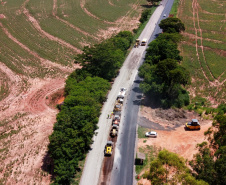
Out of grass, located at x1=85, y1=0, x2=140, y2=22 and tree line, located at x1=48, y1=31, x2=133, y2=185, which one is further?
grass, located at x1=85, y1=0, x2=140, y2=22

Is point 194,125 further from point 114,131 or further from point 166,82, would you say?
point 114,131

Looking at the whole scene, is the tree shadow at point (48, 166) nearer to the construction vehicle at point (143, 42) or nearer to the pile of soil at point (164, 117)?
the pile of soil at point (164, 117)

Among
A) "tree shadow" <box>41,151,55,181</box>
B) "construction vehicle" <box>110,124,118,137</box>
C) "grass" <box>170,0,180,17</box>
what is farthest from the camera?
"grass" <box>170,0,180,17</box>

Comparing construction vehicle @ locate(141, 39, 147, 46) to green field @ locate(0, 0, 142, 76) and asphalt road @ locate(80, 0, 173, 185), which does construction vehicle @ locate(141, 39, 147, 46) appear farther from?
green field @ locate(0, 0, 142, 76)

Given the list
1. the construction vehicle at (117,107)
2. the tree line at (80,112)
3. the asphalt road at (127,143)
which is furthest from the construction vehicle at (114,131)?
the construction vehicle at (117,107)

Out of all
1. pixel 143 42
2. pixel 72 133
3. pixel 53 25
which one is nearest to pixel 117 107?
pixel 72 133

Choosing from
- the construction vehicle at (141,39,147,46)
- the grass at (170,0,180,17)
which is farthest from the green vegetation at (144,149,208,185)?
the grass at (170,0,180,17)
